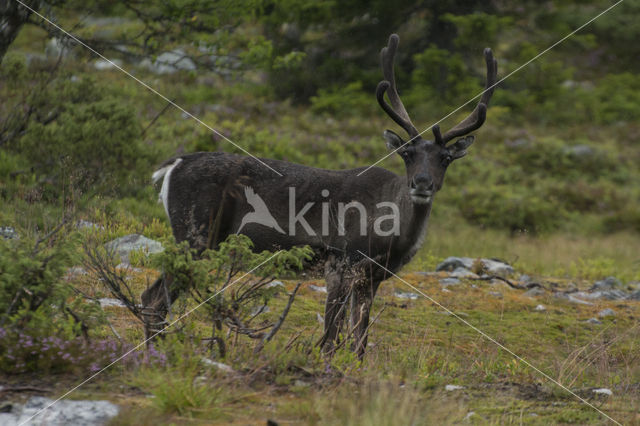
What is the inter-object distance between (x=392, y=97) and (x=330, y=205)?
58.3 inches

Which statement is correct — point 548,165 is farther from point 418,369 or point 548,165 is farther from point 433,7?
point 418,369

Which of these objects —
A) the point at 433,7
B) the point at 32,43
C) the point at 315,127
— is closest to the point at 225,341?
the point at 315,127

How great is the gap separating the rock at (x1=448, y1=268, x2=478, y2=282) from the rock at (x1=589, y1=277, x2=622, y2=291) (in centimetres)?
213

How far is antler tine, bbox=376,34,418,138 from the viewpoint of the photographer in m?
7.07

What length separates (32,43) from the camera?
89.8 ft

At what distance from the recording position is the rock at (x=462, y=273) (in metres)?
10.8

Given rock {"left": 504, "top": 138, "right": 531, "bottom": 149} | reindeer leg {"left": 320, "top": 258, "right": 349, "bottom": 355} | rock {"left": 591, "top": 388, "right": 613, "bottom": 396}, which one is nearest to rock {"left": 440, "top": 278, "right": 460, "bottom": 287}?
reindeer leg {"left": 320, "top": 258, "right": 349, "bottom": 355}

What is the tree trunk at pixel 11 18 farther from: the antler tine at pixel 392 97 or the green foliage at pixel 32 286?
the green foliage at pixel 32 286

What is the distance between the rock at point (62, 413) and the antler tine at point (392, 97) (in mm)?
4225

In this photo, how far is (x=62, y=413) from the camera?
3.87m

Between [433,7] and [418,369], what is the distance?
19075 mm

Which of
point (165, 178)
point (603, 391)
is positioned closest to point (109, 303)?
point (165, 178)

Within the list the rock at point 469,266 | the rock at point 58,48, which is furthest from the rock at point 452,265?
the rock at point 58,48

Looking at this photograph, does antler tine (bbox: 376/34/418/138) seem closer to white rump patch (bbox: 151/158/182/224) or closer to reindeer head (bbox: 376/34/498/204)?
reindeer head (bbox: 376/34/498/204)
